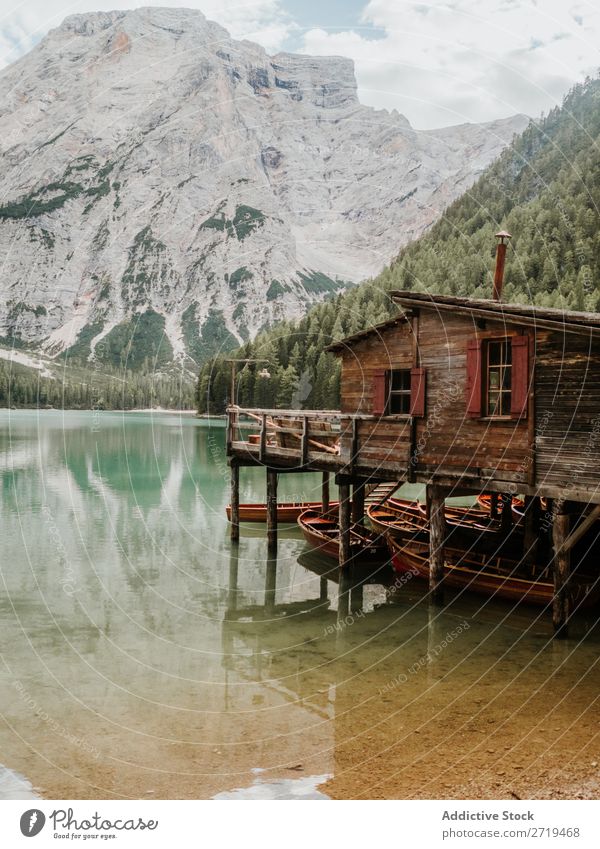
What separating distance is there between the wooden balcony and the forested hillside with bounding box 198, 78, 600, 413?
62.0 m

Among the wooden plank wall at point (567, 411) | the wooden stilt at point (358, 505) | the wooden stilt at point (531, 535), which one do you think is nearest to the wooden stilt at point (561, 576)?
the wooden plank wall at point (567, 411)

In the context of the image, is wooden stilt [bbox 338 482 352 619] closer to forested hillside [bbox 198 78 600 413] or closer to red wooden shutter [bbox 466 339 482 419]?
red wooden shutter [bbox 466 339 482 419]

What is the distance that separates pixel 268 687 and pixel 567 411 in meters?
8.98

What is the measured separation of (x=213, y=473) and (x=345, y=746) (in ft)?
150

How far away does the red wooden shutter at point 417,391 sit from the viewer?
19297mm

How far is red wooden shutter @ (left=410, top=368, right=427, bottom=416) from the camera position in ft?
63.3

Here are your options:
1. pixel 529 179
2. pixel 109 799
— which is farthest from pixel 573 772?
pixel 529 179

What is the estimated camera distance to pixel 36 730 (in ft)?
37.7

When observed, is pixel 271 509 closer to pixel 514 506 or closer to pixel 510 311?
pixel 514 506

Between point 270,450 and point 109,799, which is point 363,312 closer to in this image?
point 270,450

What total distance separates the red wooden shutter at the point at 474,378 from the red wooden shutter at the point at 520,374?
41.6 inches

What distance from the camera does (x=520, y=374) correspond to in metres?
16.4

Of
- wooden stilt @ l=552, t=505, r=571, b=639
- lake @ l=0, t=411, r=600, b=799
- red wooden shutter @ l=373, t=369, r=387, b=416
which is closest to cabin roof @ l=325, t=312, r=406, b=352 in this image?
red wooden shutter @ l=373, t=369, r=387, b=416

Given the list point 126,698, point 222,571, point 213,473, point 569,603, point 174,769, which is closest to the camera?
point 174,769
